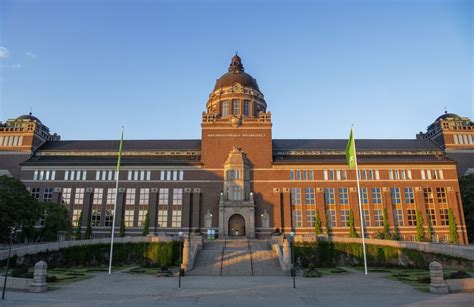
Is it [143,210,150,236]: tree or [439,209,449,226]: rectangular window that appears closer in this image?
[143,210,150,236]: tree

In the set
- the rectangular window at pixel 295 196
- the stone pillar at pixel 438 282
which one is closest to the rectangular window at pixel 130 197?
the rectangular window at pixel 295 196

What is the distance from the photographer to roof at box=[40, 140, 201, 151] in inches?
2876

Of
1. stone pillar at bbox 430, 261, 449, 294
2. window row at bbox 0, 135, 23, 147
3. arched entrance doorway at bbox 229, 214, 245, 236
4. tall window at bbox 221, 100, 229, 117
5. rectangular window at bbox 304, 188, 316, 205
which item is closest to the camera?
stone pillar at bbox 430, 261, 449, 294

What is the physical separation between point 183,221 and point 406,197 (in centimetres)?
3909

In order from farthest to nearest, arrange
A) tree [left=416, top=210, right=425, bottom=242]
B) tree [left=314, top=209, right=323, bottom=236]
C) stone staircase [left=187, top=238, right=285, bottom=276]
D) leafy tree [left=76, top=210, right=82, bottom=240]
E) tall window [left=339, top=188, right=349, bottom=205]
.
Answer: tall window [left=339, top=188, right=349, bottom=205] < tree [left=314, top=209, right=323, bottom=236] < tree [left=416, top=210, right=425, bottom=242] < leafy tree [left=76, top=210, right=82, bottom=240] < stone staircase [left=187, top=238, right=285, bottom=276]

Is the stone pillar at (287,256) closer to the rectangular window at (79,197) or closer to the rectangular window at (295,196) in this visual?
the rectangular window at (295,196)

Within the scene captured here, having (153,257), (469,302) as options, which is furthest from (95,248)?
(469,302)

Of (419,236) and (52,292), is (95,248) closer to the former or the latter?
(52,292)

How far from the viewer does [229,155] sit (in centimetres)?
6531

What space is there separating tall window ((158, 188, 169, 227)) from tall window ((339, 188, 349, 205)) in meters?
30.3

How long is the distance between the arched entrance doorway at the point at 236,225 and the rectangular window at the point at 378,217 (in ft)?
74.8

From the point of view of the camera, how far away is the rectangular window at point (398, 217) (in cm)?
6272

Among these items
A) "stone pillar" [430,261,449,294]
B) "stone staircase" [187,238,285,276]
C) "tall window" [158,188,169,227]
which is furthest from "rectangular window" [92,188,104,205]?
"stone pillar" [430,261,449,294]

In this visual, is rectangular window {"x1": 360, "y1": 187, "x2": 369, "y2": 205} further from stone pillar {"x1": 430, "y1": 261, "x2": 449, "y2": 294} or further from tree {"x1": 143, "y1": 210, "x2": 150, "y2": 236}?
stone pillar {"x1": 430, "y1": 261, "x2": 449, "y2": 294}
